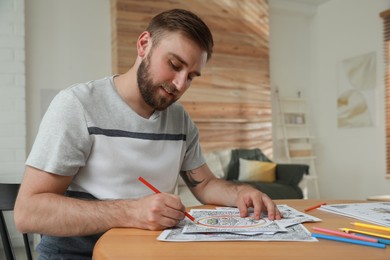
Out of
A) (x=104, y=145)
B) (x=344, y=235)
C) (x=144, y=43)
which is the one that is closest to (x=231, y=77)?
(x=144, y=43)

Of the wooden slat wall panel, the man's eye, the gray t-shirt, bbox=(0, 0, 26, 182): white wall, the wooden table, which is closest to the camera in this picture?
the wooden table

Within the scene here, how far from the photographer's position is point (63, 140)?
0.95m

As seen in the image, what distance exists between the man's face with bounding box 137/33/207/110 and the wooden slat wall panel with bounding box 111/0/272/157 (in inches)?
118

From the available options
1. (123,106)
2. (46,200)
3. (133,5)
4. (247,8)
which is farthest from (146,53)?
(247,8)

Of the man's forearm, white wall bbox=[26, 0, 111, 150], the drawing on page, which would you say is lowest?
the drawing on page

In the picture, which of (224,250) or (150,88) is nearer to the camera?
(224,250)

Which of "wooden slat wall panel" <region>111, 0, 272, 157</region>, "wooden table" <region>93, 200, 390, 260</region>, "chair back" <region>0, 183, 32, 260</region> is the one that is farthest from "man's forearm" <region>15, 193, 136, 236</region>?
"wooden slat wall panel" <region>111, 0, 272, 157</region>

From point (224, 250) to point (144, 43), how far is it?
73 centimetres

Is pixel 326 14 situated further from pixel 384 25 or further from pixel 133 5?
pixel 133 5

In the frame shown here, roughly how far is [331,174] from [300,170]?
152 cm

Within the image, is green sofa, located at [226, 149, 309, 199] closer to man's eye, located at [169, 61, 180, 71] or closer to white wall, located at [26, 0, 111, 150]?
white wall, located at [26, 0, 111, 150]

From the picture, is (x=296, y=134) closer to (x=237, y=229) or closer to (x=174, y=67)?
(x=174, y=67)

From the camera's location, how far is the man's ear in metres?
1.12

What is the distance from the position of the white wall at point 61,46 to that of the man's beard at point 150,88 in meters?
2.85
